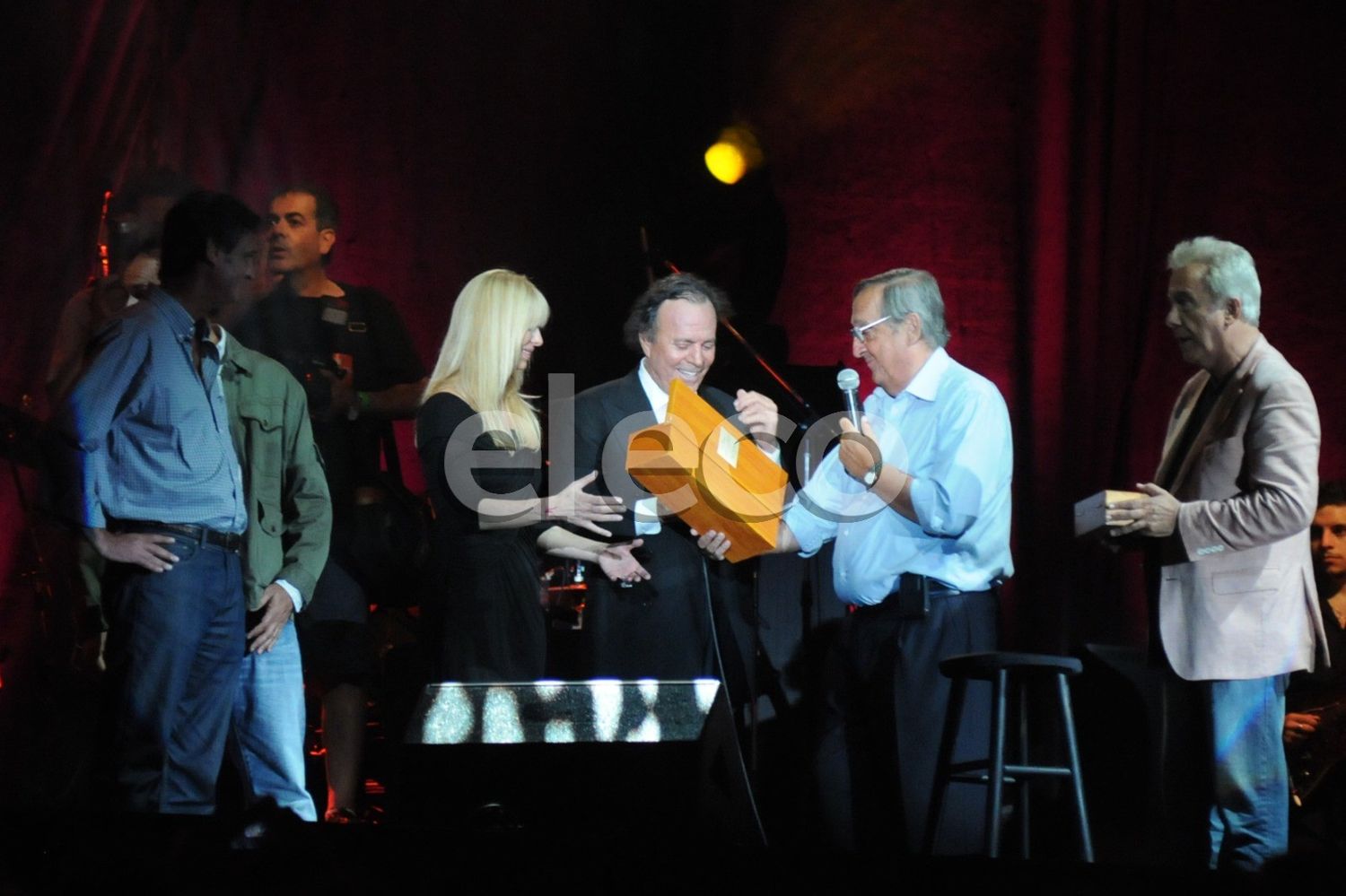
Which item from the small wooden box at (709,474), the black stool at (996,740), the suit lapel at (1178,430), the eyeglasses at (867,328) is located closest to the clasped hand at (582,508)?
the small wooden box at (709,474)

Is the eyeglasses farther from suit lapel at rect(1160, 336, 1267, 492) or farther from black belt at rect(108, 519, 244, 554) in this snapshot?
black belt at rect(108, 519, 244, 554)

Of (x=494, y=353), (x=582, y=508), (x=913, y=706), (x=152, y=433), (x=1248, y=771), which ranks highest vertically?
(x=494, y=353)

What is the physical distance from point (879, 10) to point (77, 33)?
315 centimetres

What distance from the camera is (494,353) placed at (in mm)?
3883

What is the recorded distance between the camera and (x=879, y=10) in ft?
18.3

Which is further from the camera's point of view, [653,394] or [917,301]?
[653,394]

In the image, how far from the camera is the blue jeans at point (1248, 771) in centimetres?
305

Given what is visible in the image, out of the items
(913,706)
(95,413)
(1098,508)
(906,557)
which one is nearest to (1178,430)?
(1098,508)

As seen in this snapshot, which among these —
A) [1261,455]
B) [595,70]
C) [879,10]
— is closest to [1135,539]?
[1261,455]

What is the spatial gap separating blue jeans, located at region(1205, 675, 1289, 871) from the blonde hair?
195cm

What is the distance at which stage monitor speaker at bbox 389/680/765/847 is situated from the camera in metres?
2.80

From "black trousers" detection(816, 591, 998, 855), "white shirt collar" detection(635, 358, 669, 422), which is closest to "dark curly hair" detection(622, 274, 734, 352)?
"white shirt collar" detection(635, 358, 669, 422)

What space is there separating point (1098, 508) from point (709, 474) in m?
0.95

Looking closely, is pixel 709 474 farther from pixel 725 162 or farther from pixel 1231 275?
pixel 725 162
